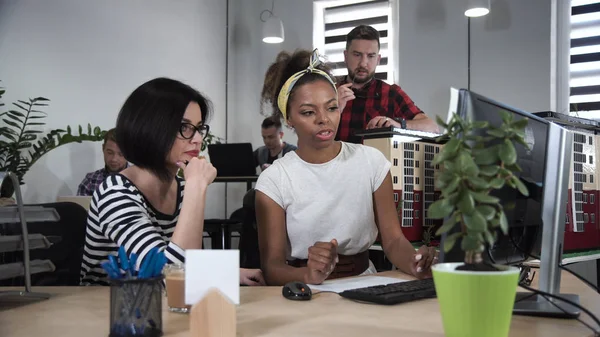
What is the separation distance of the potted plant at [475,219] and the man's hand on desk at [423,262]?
0.62 metres

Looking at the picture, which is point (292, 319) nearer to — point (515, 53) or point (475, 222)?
point (475, 222)

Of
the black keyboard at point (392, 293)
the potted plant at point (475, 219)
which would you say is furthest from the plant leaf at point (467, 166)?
the black keyboard at point (392, 293)

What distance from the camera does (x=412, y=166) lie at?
1894mm

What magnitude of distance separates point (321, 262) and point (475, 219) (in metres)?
0.59

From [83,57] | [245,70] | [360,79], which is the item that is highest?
[245,70]

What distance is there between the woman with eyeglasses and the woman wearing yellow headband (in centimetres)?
18

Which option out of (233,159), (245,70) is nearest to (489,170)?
(233,159)

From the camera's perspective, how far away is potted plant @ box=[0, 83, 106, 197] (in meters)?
4.25

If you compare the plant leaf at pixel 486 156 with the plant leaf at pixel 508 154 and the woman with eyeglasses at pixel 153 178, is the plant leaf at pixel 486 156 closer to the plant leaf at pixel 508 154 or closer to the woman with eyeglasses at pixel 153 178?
the plant leaf at pixel 508 154

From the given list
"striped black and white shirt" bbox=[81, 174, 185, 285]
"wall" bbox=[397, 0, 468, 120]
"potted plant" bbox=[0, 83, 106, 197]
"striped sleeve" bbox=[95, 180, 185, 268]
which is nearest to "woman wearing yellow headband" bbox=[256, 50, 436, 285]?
"striped black and white shirt" bbox=[81, 174, 185, 285]

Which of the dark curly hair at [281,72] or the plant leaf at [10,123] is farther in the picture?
the plant leaf at [10,123]

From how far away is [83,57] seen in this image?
5.12 metres

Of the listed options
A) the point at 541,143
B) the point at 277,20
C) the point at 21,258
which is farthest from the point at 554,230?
the point at 277,20

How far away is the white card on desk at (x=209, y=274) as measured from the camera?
805mm
